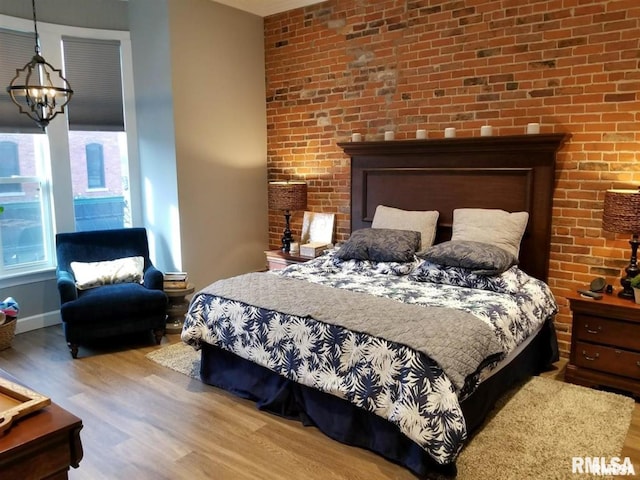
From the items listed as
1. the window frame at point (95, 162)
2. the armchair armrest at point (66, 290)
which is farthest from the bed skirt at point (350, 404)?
the window frame at point (95, 162)

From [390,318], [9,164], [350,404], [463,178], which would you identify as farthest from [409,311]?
[9,164]

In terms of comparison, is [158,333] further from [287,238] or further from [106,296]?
[287,238]

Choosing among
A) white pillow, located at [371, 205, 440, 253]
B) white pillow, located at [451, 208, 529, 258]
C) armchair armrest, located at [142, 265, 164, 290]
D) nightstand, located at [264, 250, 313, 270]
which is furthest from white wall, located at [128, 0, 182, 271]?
white pillow, located at [451, 208, 529, 258]

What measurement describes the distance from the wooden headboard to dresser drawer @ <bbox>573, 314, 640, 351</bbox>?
1.90ft

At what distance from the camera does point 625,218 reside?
3131 millimetres

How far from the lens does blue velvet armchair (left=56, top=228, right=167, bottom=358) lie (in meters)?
3.82

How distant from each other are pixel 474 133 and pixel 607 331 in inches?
69.6

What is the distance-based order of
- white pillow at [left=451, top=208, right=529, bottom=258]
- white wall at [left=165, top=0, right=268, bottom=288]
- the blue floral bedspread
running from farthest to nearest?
1. white wall at [left=165, top=0, right=268, bottom=288]
2. white pillow at [left=451, top=208, right=529, bottom=258]
3. the blue floral bedspread

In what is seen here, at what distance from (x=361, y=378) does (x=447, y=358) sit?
1.51 feet

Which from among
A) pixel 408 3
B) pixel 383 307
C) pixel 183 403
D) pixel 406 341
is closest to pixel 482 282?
pixel 383 307

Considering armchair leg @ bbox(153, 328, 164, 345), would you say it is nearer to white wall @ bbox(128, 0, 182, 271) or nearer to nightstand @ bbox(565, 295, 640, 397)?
white wall @ bbox(128, 0, 182, 271)

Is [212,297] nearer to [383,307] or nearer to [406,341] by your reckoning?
[383,307]

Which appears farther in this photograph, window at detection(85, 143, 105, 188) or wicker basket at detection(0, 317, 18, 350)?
window at detection(85, 143, 105, 188)

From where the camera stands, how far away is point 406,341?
7.88ft
